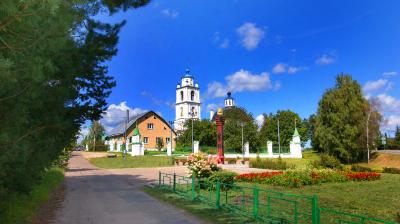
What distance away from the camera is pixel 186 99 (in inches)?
4626

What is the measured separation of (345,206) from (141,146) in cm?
4657

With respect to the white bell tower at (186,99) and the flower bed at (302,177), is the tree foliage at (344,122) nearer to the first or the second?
Result: the flower bed at (302,177)

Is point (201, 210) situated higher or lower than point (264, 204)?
lower

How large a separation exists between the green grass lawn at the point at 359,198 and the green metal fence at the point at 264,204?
897 millimetres

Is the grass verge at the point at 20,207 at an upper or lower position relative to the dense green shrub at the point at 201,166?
lower

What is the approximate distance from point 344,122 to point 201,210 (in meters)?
37.6

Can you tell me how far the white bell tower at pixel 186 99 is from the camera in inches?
4619

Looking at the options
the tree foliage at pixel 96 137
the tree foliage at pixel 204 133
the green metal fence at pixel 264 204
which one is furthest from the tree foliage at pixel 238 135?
the green metal fence at pixel 264 204

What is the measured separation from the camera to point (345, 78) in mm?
48812

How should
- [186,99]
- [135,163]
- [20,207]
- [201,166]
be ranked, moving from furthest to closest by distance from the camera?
[186,99], [135,163], [201,166], [20,207]

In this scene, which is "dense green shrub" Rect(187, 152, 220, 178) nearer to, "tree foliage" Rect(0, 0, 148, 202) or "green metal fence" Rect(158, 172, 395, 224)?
"green metal fence" Rect(158, 172, 395, 224)

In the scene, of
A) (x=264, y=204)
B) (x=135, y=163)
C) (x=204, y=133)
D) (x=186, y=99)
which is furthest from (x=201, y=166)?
(x=186, y=99)

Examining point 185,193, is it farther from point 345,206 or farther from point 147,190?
point 345,206

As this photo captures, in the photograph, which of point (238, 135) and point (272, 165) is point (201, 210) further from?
point (238, 135)
